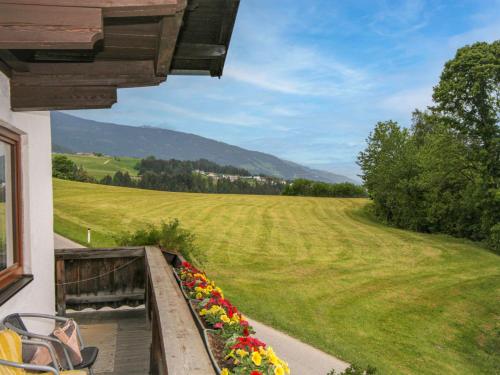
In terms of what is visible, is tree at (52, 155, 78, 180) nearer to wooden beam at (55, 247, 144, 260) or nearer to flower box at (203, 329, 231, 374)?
wooden beam at (55, 247, 144, 260)

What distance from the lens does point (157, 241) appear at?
7328 millimetres

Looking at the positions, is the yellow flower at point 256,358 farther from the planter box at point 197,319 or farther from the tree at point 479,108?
the tree at point 479,108

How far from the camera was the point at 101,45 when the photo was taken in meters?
2.82

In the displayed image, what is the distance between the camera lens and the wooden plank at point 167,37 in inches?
80.5

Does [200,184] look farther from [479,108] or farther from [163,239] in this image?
[163,239]

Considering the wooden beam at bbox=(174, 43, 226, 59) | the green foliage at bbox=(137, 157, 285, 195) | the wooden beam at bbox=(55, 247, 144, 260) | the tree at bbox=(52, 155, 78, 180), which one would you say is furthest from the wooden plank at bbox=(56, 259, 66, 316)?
the green foliage at bbox=(137, 157, 285, 195)

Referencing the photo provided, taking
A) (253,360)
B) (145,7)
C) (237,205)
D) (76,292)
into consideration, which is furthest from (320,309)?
(237,205)

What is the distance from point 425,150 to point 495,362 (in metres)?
20.1

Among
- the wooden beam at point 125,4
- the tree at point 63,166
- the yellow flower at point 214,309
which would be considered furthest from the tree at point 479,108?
the tree at point 63,166

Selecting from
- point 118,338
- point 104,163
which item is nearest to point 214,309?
point 118,338

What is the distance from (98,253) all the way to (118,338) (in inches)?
53.0

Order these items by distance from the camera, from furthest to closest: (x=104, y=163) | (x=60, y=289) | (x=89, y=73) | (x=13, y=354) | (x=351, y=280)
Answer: (x=104, y=163)
(x=351, y=280)
(x=60, y=289)
(x=89, y=73)
(x=13, y=354)

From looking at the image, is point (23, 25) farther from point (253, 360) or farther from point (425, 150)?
point (425, 150)

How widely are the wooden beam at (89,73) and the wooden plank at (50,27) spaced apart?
1.58 m
